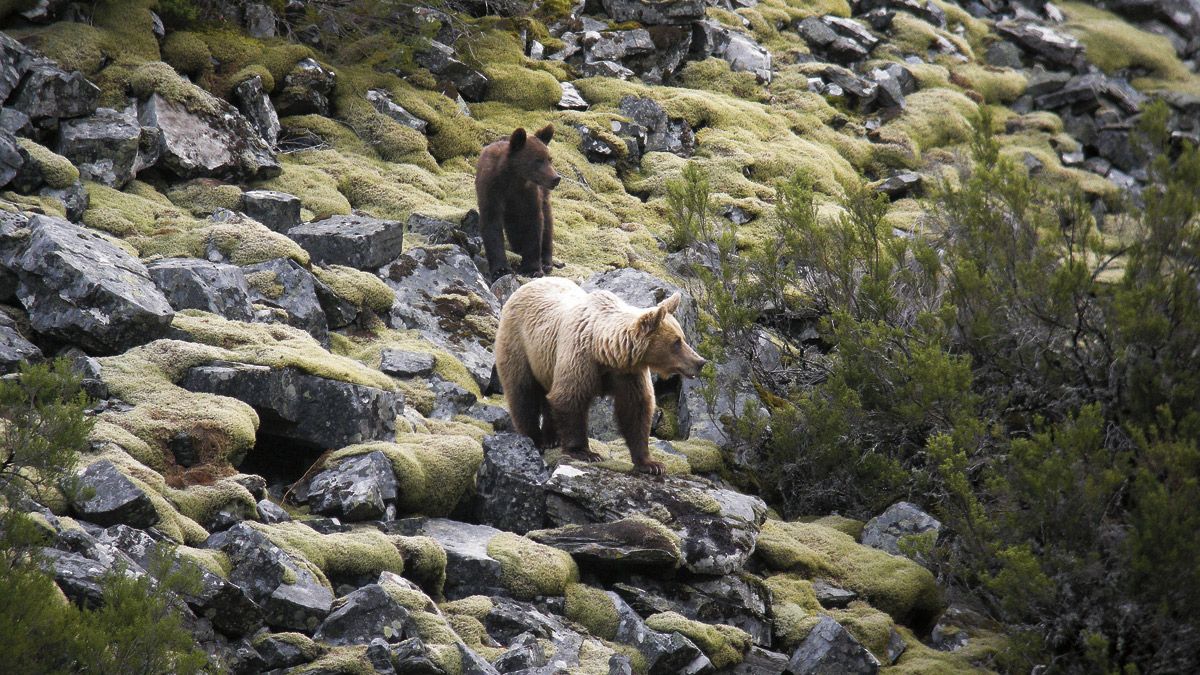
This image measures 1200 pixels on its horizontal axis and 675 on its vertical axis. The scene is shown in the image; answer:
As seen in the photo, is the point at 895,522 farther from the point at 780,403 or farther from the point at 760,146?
the point at 760,146

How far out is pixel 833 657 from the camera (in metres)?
8.16

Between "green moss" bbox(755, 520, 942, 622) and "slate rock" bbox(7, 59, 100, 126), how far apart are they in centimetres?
981

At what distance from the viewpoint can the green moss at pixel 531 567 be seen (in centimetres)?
805

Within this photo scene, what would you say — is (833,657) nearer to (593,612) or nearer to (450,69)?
(593,612)

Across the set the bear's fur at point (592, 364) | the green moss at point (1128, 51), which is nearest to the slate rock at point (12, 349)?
the bear's fur at point (592, 364)

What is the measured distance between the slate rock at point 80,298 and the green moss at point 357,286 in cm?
296

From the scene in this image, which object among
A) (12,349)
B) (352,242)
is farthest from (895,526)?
(12,349)

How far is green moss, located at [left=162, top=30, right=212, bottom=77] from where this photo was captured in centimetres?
1591

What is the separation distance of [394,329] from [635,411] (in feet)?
12.5

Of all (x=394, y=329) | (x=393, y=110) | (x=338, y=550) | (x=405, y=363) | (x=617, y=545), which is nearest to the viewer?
(x=338, y=550)

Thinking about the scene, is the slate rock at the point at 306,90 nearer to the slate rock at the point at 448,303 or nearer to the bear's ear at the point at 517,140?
the bear's ear at the point at 517,140

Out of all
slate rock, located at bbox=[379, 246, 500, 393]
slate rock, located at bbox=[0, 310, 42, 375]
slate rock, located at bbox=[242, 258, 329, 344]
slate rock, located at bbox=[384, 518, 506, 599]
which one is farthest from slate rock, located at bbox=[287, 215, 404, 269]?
slate rock, located at bbox=[384, 518, 506, 599]

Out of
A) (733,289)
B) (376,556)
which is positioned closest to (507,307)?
(733,289)

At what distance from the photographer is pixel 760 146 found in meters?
21.1
